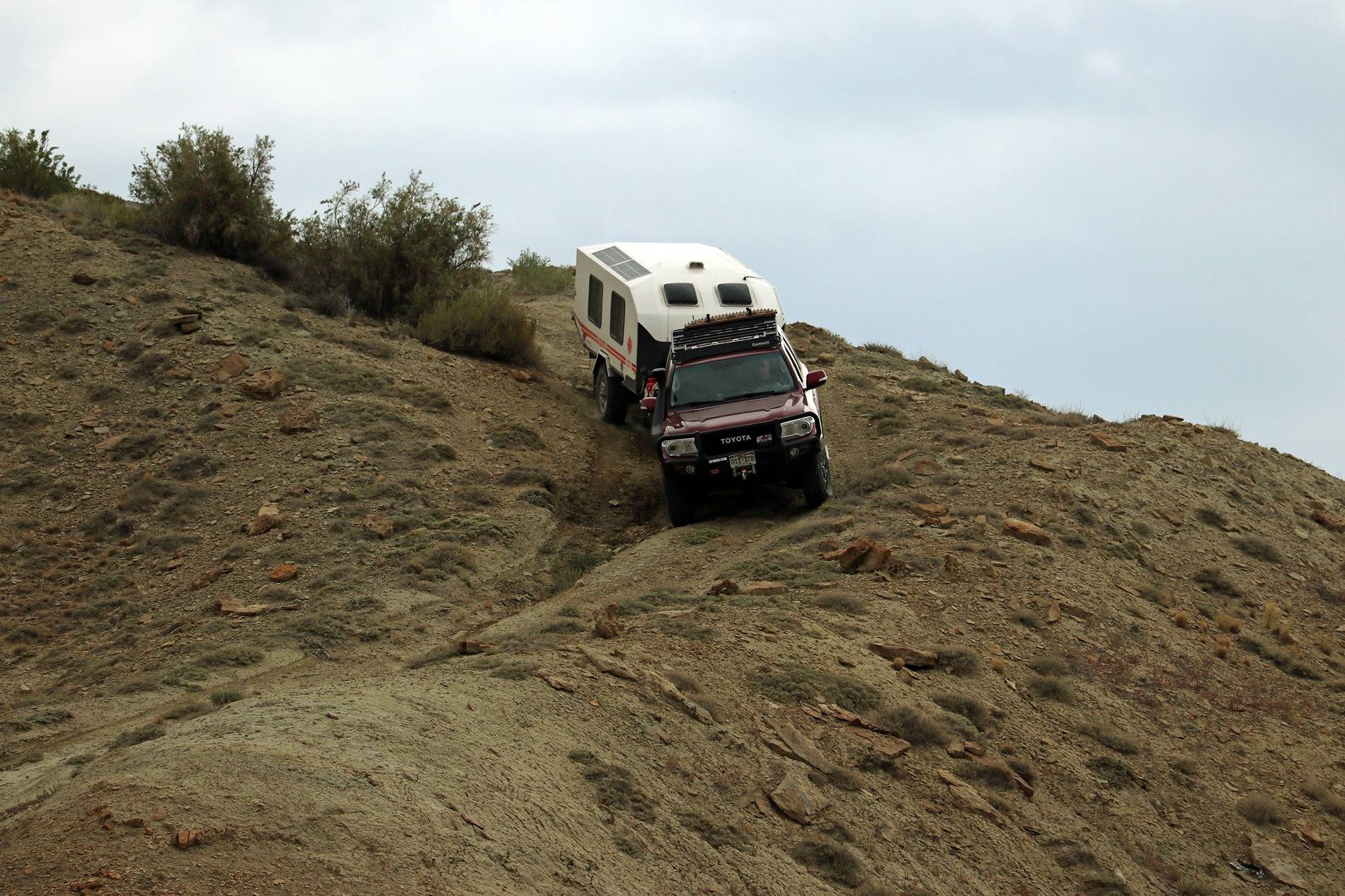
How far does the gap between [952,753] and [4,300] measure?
671 inches

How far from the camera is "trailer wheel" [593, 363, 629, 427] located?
64.0 feet

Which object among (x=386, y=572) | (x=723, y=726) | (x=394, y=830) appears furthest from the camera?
(x=386, y=572)

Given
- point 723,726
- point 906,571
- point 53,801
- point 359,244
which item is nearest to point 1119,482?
point 906,571

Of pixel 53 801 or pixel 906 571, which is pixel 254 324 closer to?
pixel 906 571

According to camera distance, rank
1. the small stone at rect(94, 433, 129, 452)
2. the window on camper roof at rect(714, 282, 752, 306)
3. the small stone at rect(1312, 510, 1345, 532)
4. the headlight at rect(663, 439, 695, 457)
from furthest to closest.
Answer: the window on camper roof at rect(714, 282, 752, 306), the small stone at rect(94, 433, 129, 452), the small stone at rect(1312, 510, 1345, 532), the headlight at rect(663, 439, 695, 457)

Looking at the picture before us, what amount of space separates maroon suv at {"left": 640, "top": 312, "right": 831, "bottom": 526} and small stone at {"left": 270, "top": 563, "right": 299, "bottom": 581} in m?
4.33

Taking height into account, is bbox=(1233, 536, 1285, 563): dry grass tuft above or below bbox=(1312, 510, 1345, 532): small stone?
below

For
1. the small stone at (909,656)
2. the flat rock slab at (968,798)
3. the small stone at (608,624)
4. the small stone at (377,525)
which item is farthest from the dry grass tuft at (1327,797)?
the small stone at (377,525)

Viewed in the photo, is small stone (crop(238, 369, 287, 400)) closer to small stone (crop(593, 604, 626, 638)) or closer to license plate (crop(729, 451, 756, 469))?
license plate (crop(729, 451, 756, 469))

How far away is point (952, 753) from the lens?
8.47 meters

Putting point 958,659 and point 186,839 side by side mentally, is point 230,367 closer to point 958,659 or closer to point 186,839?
point 958,659

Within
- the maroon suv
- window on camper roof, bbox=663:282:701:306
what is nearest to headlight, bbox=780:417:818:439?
the maroon suv

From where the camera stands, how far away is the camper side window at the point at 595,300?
62.6 feet

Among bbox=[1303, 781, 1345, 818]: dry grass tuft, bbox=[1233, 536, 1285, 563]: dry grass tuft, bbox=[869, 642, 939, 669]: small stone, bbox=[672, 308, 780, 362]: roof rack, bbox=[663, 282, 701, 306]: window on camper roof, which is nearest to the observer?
bbox=[1303, 781, 1345, 818]: dry grass tuft
